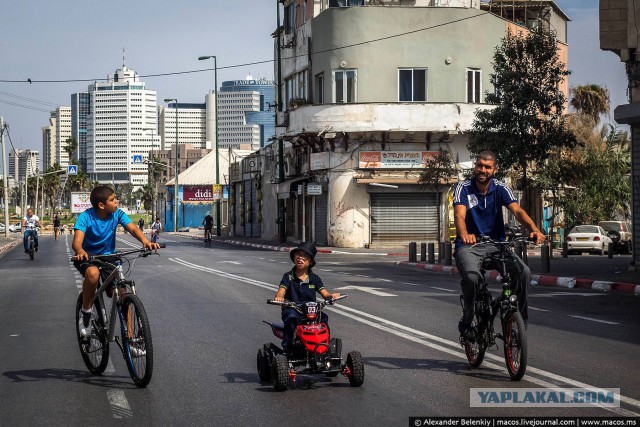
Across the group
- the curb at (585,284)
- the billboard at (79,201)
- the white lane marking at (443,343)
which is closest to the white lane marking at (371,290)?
the white lane marking at (443,343)

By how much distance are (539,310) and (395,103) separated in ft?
100

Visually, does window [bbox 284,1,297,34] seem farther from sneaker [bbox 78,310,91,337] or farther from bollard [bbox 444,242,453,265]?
sneaker [bbox 78,310,91,337]

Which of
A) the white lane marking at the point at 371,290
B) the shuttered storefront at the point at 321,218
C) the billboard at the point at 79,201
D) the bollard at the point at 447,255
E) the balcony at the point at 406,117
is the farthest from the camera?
the billboard at the point at 79,201

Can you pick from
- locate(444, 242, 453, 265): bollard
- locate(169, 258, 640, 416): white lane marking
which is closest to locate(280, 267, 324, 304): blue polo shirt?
locate(169, 258, 640, 416): white lane marking

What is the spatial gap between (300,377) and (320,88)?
4032cm

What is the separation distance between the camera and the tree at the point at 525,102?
29672 millimetres

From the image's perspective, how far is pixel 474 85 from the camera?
47125mm

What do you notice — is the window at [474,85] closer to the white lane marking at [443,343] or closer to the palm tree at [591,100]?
the palm tree at [591,100]

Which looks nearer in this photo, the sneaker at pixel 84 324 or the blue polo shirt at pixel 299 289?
the blue polo shirt at pixel 299 289

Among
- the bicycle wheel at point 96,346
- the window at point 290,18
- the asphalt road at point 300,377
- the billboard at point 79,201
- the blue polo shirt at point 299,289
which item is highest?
the window at point 290,18

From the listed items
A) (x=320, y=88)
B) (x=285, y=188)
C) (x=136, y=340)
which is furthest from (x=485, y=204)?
(x=285, y=188)

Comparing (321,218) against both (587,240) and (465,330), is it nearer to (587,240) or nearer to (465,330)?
(587,240)

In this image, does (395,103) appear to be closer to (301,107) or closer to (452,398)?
(301,107)

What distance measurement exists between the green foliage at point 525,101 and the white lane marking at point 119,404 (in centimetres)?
2308
